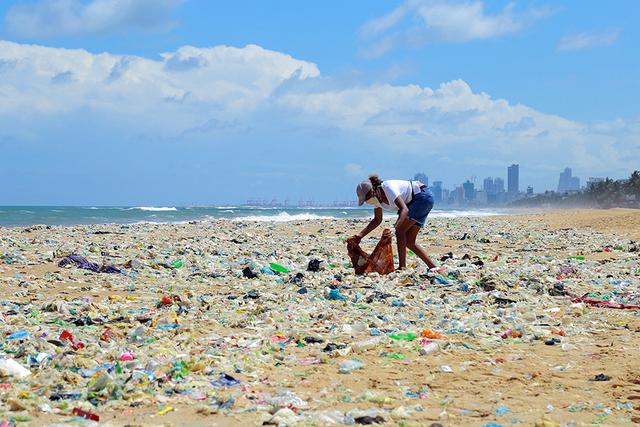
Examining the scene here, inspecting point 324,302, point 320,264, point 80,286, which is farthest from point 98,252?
point 324,302

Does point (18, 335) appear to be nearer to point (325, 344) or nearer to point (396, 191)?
point (325, 344)

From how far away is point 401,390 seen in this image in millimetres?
4121

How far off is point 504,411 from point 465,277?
5.20 meters

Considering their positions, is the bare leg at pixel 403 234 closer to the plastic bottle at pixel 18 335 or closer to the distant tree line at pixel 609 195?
the plastic bottle at pixel 18 335

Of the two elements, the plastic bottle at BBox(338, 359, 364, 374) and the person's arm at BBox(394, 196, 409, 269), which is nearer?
the plastic bottle at BBox(338, 359, 364, 374)

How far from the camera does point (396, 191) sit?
874 cm

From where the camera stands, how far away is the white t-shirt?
8.70 metres

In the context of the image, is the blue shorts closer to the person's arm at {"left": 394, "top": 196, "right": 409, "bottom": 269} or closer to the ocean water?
the person's arm at {"left": 394, "top": 196, "right": 409, "bottom": 269}

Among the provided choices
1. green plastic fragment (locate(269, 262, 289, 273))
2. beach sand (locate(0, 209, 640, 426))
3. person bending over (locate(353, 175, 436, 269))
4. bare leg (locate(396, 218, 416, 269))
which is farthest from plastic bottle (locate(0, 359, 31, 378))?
green plastic fragment (locate(269, 262, 289, 273))

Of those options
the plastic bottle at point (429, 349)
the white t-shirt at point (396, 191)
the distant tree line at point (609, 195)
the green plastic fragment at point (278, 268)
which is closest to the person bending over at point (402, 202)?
the white t-shirt at point (396, 191)

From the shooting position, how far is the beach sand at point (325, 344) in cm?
377

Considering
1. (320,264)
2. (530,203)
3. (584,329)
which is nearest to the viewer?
(584,329)

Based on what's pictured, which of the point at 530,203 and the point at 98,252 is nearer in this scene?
the point at 98,252

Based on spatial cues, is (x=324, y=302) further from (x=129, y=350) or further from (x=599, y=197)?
(x=599, y=197)
